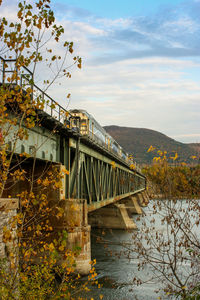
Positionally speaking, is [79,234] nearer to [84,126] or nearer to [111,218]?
[84,126]

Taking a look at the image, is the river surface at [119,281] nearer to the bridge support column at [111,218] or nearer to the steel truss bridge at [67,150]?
the steel truss bridge at [67,150]

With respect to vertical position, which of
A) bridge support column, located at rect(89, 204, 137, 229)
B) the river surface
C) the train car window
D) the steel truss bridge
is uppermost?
the train car window

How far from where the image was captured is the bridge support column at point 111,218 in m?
48.9

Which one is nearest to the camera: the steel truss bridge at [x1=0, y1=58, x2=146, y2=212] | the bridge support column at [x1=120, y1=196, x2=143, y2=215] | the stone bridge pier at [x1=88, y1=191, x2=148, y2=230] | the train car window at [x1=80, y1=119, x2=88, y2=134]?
the steel truss bridge at [x1=0, y1=58, x2=146, y2=212]

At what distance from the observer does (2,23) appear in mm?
7461

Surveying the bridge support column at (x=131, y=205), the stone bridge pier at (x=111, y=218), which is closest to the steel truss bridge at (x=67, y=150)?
the stone bridge pier at (x=111, y=218)

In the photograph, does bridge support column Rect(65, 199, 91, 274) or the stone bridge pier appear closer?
bridge support column Rect(65, 199, 91, 274)

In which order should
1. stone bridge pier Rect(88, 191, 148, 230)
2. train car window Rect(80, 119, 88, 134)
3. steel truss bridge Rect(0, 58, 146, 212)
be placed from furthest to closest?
stone bridge pier Rect(88, 191, 148, 230) < train car window Rect(80, 119, 88, 134) < steel truss bridge Rect(0, 58, 146, 212)

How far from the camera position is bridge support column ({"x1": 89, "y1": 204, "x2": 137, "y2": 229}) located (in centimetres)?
4888

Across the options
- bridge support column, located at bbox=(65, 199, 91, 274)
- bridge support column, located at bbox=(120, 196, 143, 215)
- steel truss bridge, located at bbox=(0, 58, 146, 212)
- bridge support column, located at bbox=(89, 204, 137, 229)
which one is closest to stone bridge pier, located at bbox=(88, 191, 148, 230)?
bridge support column, located at bbox=(89, 204, 137, 229)

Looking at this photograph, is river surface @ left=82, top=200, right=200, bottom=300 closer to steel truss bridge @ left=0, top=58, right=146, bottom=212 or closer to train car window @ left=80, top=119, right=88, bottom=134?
steel truss bridge @ left=0, top=58, right=146, bottom=212

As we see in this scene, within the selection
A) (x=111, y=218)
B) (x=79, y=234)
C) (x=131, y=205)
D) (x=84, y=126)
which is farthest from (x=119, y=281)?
(x=131, y=205)

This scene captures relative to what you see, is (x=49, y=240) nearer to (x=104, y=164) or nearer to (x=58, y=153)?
(x=58, y=153)

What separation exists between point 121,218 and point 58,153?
2886cm
